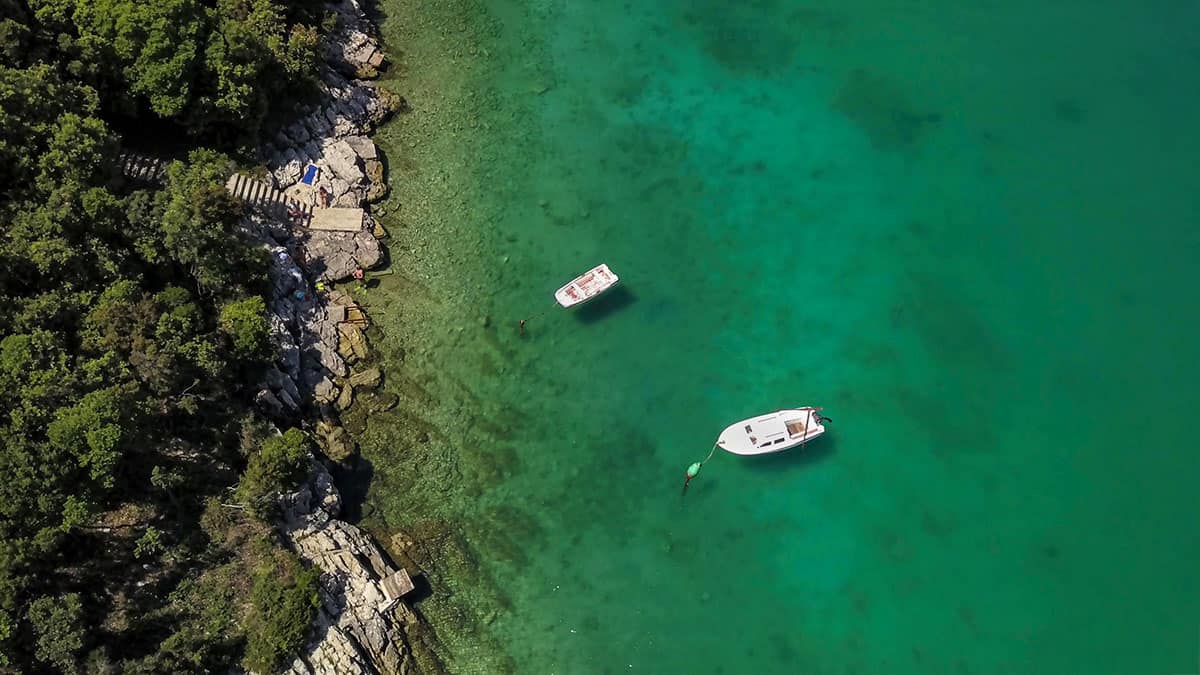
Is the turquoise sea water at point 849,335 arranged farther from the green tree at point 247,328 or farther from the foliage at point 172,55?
the foliage at point 172,55

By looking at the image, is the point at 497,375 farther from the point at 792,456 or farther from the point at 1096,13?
the point at 1096,13

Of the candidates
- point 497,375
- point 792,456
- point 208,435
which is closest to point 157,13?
point 208,435

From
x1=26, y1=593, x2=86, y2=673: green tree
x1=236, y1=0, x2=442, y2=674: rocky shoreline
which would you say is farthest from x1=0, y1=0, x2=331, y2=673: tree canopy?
x1=236, y1=0, x2=442, y2=674: rocky shoreline

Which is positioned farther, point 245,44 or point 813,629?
point 245,44

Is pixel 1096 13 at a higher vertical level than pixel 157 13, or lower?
lower

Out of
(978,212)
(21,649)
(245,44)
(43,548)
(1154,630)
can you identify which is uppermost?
(245,44)

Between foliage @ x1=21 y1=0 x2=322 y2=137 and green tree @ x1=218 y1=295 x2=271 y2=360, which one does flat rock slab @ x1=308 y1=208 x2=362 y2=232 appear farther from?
green tree @ x1=218 y1=295 x2=271 y2=360

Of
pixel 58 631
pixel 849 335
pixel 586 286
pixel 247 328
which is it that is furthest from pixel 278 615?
pixel 849 335

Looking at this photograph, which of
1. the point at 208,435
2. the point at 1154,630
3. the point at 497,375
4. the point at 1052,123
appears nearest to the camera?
the point at 208,435

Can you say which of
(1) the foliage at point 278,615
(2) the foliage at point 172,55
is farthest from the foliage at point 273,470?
(2) the foliage at point 172,55
